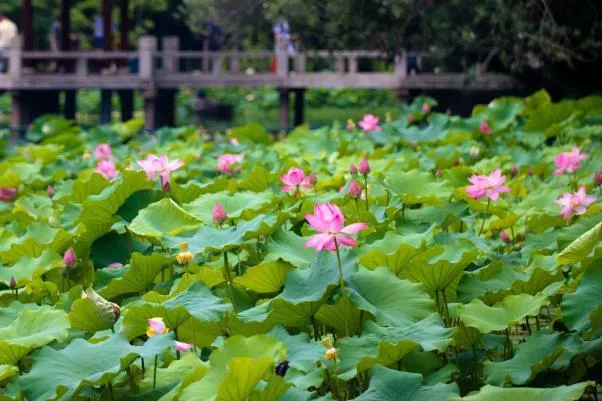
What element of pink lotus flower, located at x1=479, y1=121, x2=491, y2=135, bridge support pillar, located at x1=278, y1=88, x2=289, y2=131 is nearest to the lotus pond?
pink lotus flower, located at x1=479, y1=121, x2=491, y2=135

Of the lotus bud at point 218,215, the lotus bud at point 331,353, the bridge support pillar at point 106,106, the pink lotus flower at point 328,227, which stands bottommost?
the bridge support pillar at point 106,106

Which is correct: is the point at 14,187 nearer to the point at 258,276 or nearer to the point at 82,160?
the point at 82,160

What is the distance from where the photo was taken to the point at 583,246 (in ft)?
9.36

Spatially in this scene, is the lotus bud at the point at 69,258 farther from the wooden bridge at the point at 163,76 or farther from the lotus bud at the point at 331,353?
the wooden bridge at the point at 163,76

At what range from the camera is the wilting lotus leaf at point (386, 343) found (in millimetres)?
2307

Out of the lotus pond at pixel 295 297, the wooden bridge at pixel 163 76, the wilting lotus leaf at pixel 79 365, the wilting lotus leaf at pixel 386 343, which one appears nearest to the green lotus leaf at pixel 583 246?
the lotus pond at pixel 295 297

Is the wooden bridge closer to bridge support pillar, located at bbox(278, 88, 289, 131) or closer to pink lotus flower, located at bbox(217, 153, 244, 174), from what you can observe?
bridge support pillar, located at bbox(278, 88, 289, 131)

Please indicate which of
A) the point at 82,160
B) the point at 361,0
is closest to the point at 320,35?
the point at 361,0

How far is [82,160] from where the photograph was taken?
7.95 metres

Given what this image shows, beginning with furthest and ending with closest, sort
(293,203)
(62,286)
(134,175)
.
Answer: (293,203)
(134,175)
(62,286)

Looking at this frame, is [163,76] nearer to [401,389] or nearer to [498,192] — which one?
[498,192]

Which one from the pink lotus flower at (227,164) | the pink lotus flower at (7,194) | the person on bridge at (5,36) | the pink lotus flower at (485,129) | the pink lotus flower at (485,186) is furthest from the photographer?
the person on bridge at (5,36)

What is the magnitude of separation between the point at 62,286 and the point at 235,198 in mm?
571

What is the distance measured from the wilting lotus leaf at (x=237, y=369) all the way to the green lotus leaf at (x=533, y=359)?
0.47 meters
